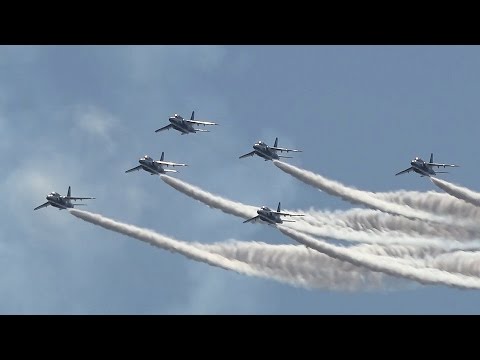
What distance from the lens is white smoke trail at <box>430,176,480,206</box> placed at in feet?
514

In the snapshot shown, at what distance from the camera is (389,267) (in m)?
153

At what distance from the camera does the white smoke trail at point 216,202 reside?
159 metres

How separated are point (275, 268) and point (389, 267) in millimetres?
10176

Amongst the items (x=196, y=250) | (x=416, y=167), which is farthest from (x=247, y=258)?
(x=416, y=167)

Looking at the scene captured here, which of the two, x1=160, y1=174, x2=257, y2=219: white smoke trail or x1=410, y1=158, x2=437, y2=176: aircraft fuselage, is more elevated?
x1=410, y1=158, x2=437, y2=176: aircraft fuselage

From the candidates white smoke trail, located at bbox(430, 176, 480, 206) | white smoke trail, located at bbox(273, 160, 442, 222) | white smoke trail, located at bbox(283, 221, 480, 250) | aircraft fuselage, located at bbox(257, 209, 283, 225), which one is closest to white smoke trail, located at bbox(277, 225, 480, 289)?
aircraft fuselage, located at bbox(257, 209, 283, 225)

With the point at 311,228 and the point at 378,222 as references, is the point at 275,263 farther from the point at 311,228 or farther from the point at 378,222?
the point at 378,222

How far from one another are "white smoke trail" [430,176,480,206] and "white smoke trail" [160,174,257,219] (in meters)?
15.6

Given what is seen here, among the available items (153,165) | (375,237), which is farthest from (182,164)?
(375,237)

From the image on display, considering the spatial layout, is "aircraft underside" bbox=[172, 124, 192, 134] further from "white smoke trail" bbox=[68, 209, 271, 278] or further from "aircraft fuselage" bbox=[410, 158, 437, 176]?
"aircraft fuselage" bbox=[410, 158, 437, 176]

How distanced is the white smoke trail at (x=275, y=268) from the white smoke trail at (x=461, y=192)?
8.88 metres

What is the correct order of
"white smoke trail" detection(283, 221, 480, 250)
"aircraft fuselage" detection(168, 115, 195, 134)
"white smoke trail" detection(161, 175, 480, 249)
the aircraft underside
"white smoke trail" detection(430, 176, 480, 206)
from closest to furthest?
"white smoke trail" detection(430, 176, 480, 206) → "white smoke trail" detection(283, 221, 480, 250) → "white smoke trail" detection(161, 175, 480, 249) → "aircraft fuselage" detection(168, 115, 195, 134) → the aircraft underside

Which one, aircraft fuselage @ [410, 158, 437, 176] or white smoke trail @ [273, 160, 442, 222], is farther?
white smoke trail @ [273, 160, 442, 222]

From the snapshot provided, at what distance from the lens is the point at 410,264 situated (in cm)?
15525
